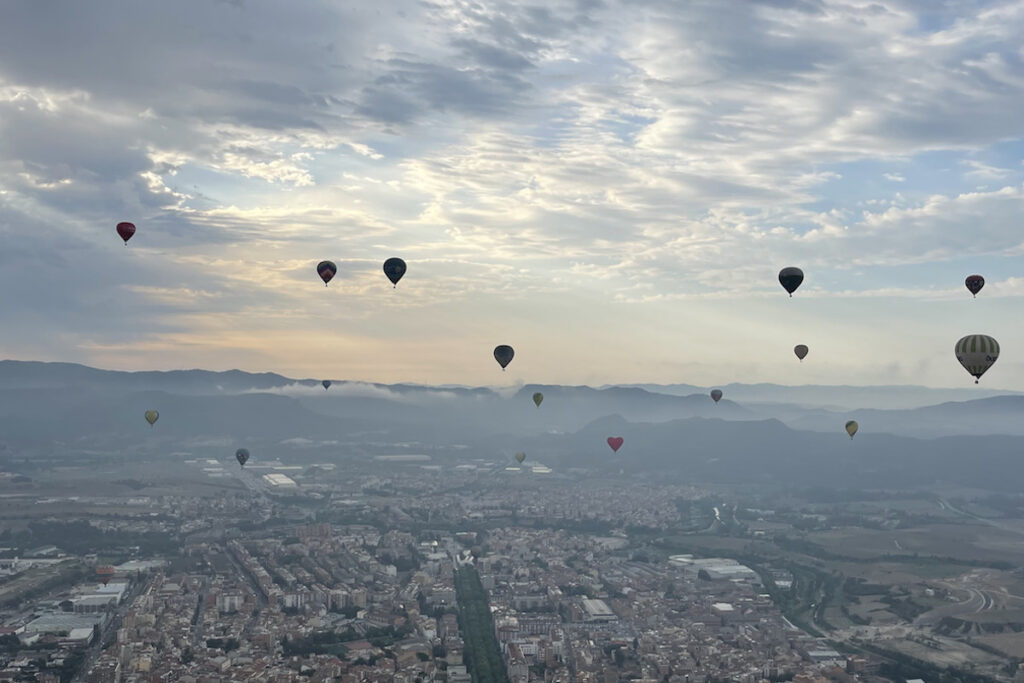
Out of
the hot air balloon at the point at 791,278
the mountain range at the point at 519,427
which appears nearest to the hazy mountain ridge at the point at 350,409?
the mountain range at the point at 519,427

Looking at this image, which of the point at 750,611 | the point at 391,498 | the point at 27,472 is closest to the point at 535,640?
the point at 750,611

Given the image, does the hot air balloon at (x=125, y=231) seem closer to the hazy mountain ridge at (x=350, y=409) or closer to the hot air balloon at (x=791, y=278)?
the hot air balloon at (x=791, y=278)

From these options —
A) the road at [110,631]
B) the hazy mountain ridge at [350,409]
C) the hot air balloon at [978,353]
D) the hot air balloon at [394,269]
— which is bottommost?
the road at [110,631]

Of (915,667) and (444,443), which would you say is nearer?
(915,667)

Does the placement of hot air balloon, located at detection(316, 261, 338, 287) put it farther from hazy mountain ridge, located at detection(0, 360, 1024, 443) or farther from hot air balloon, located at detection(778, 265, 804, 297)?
hazy mountain ridge, located at detection(0, 360, 1024, 443)

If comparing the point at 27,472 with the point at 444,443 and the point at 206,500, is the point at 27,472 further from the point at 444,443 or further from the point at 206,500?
the point at 444,443

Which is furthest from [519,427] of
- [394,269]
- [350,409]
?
[394,269]
